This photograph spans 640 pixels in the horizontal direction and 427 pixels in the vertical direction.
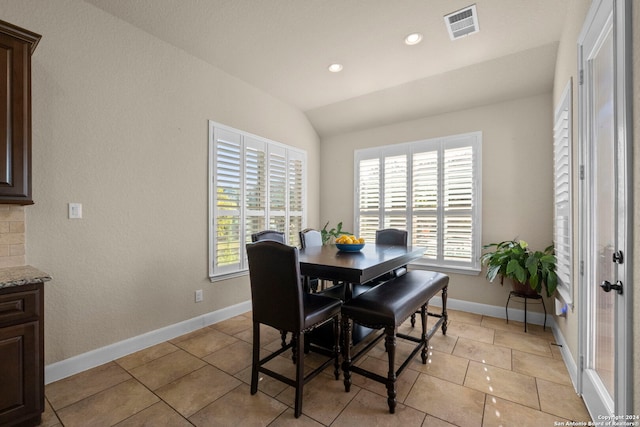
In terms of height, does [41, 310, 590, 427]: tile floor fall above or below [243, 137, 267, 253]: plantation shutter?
below

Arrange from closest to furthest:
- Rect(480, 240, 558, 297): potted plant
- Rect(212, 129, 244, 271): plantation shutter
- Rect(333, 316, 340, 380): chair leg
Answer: Rect(333, 316, 340, 380): chair leg, Rect(480, 240, 558, 297): potted plant, Rect(212, 129, 244, 271): plantation shutter

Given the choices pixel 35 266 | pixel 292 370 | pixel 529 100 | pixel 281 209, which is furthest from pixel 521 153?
pixel 35 266

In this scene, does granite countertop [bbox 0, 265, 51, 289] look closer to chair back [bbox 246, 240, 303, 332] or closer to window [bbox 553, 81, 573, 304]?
chair back [bbox 246, 240, 303, 332]

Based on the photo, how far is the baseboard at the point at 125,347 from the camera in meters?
2.19

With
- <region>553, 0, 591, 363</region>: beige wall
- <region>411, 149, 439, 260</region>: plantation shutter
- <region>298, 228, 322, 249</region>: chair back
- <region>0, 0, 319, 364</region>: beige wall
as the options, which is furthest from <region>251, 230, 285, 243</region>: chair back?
<region>553, 0, 591, 363</region>: beige wall

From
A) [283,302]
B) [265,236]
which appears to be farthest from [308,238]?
[283,302]

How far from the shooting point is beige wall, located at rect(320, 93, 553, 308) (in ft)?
10.8

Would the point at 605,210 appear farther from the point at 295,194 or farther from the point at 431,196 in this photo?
the point at 295,194

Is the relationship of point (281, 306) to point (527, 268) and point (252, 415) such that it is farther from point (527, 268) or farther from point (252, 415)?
point (527, 268)

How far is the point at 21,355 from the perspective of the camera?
164cm

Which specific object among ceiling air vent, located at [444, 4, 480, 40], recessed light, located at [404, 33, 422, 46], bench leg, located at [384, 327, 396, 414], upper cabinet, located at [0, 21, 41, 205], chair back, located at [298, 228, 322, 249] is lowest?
bench leg, located at [384, 327, 396, 414]

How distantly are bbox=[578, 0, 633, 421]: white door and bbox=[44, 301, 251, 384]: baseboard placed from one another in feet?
10.8

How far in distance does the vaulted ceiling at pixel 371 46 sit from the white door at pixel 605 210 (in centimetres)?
104

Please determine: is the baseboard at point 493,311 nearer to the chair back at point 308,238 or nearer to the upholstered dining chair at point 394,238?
the upholstered dining chair at point 394,238
